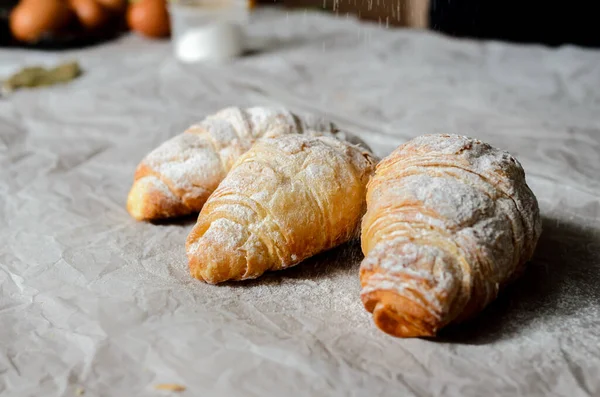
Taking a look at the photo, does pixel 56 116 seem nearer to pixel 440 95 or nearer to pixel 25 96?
pixel 25 96

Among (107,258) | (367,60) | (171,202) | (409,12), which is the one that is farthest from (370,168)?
(409,12)

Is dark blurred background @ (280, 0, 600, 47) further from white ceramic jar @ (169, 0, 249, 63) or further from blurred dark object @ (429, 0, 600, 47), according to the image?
white ceramic jar @ (169, 0, 249, 63)

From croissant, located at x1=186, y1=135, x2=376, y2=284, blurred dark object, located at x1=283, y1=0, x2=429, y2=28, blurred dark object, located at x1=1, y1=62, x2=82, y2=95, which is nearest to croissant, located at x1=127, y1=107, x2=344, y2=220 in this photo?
croissant, located at x1=186, y1=135, x2=376, y2=284

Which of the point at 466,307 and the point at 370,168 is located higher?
the point at 370,168

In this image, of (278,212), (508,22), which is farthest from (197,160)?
(508,22)

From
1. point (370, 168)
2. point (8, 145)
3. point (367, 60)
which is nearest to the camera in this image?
point (370, 168)

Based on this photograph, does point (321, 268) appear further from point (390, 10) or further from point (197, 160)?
point (390, 10)

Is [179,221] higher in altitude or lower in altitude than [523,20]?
lower
